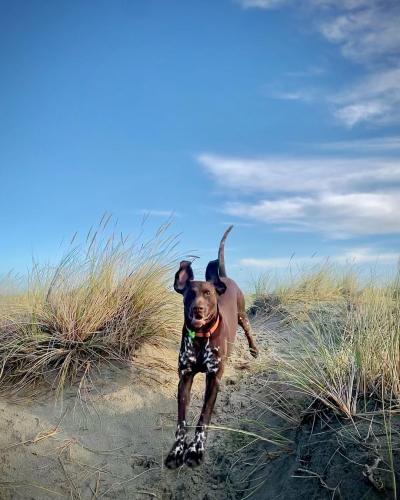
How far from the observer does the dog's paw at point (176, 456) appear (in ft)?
14.5

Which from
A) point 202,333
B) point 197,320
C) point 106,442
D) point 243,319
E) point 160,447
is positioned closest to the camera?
point 197,320

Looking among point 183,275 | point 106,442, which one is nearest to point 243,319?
point 183,275

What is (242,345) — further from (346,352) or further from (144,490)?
(144,490)

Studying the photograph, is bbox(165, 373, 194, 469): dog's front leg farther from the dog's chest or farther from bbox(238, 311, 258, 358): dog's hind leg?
bbox(238, 311, 258, 358): dog's hind leg

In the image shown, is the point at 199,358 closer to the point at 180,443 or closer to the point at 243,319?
the point at 180,443

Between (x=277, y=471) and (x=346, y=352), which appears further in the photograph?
(x=346, y=352)

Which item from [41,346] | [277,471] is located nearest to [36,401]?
[41,346]

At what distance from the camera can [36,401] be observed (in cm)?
550

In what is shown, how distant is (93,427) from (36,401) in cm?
77

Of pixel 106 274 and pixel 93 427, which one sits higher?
pixel 106 274

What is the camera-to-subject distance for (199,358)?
4.56m

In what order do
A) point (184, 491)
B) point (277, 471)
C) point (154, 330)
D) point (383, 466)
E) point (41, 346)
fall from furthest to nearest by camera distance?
point (154, 330) → point (41, 346) → point (184, 491) → point (277, 471) → point (383, 466)

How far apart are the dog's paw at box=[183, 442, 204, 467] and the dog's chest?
2.01 ft

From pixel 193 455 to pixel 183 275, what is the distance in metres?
1.53
